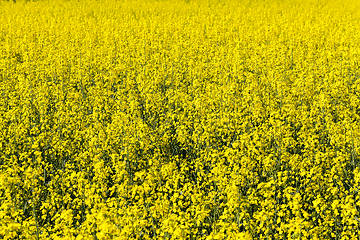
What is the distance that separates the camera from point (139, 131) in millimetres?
10609

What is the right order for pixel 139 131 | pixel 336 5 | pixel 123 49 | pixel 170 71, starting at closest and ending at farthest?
pixel 139 131, pixel 170 71, pixel 123 49, pixel 336 5

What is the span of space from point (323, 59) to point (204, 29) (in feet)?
31.0

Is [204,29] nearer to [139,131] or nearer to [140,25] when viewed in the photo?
[140,25]

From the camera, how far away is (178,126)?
10828 millimetres

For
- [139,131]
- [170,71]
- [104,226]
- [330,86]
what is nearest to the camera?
[104,226]

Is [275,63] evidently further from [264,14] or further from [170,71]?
[264,14]

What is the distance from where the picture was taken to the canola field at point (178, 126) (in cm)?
733

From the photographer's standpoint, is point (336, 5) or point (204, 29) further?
point (336, 5)

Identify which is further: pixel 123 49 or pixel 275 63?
pixel 123 49

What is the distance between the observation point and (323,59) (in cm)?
1684

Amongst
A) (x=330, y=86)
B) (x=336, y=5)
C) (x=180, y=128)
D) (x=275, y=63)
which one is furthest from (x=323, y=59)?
(x=336, y=5)

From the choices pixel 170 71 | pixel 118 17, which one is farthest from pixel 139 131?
pixel 118 17

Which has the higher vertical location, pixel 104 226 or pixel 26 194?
pixel 104 226

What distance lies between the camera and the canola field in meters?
7.33
